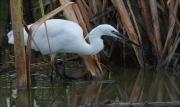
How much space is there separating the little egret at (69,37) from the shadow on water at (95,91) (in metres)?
0.40

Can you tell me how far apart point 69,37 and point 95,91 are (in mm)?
879

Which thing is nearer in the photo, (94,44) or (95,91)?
(95,91)

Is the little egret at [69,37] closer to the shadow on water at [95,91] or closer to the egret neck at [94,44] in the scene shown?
the egret neck at [94,44]

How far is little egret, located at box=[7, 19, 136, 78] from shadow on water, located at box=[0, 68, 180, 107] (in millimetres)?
400

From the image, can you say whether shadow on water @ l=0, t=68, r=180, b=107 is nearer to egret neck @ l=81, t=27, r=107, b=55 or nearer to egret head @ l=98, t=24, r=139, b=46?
egret neck @ l=81, t=27, r=107, b=55

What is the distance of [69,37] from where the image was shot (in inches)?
267

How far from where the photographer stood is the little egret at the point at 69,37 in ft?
22.1

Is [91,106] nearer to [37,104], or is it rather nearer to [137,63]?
[37,104]

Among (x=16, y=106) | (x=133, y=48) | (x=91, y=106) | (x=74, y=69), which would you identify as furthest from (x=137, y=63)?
(x=91, y=106)

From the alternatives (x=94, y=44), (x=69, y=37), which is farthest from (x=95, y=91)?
(x=69, y=37)

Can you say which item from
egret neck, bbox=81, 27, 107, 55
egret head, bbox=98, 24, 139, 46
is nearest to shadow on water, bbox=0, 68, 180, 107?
egret neck, bbox=81, 27, 107, 55

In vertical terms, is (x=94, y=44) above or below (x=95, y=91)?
above

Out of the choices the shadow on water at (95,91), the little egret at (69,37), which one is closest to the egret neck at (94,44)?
the little egret at (69,37)

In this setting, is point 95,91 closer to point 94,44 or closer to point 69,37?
point 94,44
